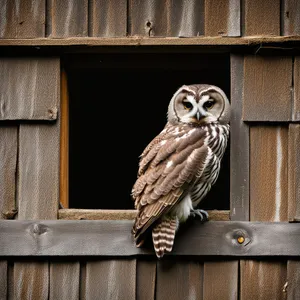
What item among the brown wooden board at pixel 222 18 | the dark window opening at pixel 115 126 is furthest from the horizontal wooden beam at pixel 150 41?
the dark window opening at pixel 115 126

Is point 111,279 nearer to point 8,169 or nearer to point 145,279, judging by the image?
point 145,279

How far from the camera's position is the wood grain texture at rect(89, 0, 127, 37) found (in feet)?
15.1

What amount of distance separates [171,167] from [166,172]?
4 cm

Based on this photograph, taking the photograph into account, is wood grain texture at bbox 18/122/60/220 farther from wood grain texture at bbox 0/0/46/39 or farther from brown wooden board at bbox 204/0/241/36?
brown wooden board at bbox 204/0/241/36

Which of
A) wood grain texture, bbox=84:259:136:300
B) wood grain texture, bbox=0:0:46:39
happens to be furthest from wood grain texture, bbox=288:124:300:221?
wood grain texture, bbox=0:0:46:39

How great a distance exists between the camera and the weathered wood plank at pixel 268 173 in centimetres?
456

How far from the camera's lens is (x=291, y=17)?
4.60m

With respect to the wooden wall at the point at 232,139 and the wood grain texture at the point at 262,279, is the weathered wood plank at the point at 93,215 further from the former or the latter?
the wood grain texture at the point at 262,279

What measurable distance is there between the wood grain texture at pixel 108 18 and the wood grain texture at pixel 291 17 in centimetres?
88

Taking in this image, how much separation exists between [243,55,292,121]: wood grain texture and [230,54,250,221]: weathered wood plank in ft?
0.13

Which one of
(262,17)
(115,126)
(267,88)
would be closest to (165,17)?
(262,17)

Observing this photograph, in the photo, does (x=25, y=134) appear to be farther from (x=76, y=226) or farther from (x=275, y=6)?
(x=275, y=6)

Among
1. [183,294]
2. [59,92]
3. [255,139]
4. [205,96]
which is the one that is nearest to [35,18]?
[59,92]

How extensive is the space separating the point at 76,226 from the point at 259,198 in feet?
3.28
